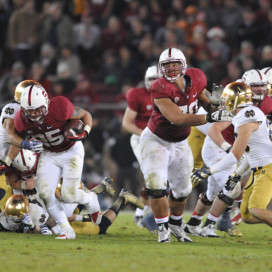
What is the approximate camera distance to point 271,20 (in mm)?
12734

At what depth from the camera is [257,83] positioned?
7.43 m

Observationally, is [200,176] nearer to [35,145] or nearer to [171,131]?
[171,131]

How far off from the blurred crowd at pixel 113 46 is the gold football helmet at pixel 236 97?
4748 mm

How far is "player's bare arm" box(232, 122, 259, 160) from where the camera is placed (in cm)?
651

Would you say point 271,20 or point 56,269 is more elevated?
point 271,20

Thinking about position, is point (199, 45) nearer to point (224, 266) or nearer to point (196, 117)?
point (196, 117)

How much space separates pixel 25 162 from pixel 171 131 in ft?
6.04

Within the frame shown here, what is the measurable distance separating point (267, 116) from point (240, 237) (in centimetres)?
141

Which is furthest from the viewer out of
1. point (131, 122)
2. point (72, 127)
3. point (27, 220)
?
point (131, 122)

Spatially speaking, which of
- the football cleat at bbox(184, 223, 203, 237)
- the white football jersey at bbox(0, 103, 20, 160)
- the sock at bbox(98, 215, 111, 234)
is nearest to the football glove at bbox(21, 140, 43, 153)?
the white football jersey at bbox(0, 103, 20, 160)

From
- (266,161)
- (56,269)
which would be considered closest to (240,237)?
(266,161)

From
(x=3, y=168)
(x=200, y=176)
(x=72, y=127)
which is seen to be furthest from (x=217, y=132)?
(x=3, y=168)

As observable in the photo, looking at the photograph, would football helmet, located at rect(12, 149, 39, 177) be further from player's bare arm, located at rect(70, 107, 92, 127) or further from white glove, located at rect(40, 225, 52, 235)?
player's bare arm, located at rect(70, 107, 92, 127)

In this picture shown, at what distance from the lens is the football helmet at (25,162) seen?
7660 millimetres
